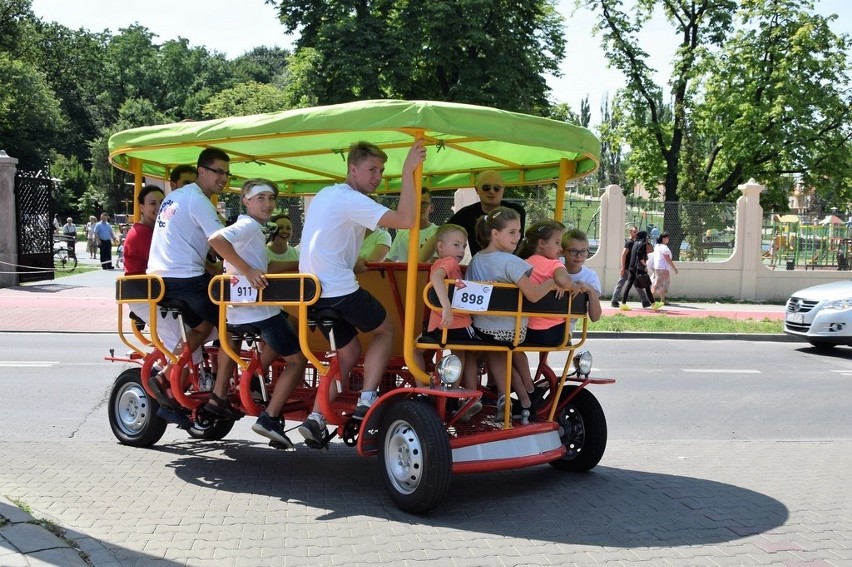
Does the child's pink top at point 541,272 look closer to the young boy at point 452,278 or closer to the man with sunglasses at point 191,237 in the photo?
the young boy at point 452,278

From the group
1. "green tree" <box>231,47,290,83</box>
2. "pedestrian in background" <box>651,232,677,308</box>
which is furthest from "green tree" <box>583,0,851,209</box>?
"green tree" <box>231,47,290,83</box>

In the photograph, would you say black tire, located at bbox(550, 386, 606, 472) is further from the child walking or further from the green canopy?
the green canopy

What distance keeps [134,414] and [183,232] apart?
5.49 ft

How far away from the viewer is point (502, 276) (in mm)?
5375

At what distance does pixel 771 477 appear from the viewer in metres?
6.25

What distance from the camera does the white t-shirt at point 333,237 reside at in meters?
5.28

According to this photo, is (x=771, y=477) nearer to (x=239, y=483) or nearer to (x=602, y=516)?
(x=602, y=516)

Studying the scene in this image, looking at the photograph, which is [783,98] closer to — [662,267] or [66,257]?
[662,267]

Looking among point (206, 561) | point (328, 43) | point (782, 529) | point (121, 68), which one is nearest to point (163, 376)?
point (206, 561)

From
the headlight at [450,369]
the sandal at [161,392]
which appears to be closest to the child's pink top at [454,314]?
the headlight at [450,369]

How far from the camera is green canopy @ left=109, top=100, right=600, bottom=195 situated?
199 inches

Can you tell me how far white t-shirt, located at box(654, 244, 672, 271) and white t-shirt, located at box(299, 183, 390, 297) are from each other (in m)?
16.7

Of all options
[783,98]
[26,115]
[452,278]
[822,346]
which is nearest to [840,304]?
[822,346]

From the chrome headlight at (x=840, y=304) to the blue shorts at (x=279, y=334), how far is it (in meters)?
10.8
